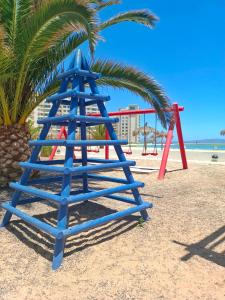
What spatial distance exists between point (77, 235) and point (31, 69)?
134 inches

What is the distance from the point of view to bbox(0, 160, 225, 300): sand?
226cm

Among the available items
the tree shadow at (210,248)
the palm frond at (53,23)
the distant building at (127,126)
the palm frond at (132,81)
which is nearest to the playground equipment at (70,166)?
the palm frond at (53,23)

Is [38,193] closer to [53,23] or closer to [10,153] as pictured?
[53,23]

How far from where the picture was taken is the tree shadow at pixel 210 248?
2.77 metres

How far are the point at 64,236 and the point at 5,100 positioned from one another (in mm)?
3701

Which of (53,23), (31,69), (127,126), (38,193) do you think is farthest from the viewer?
(127,126)

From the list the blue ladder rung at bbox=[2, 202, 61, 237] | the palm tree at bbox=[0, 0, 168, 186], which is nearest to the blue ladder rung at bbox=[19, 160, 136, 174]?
the blue ladder rung at bbox=[2, 202, 61, 237]

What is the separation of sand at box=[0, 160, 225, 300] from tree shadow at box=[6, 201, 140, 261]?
1cm

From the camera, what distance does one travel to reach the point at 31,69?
5.17 m

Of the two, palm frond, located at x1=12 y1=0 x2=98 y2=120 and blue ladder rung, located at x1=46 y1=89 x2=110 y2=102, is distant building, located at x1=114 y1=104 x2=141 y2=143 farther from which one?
blue ladder rung, located at x1=46 y1=89 x2=110 y2=102

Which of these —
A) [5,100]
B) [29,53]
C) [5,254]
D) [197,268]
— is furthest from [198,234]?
[5,100]

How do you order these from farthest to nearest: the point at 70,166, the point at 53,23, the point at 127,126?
the point at 127,126 < the point at 53,23 < the point at 70,166

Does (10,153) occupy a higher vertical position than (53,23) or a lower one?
lower

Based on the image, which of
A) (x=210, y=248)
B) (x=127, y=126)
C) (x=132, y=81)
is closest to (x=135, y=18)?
(x=132, y=81)
